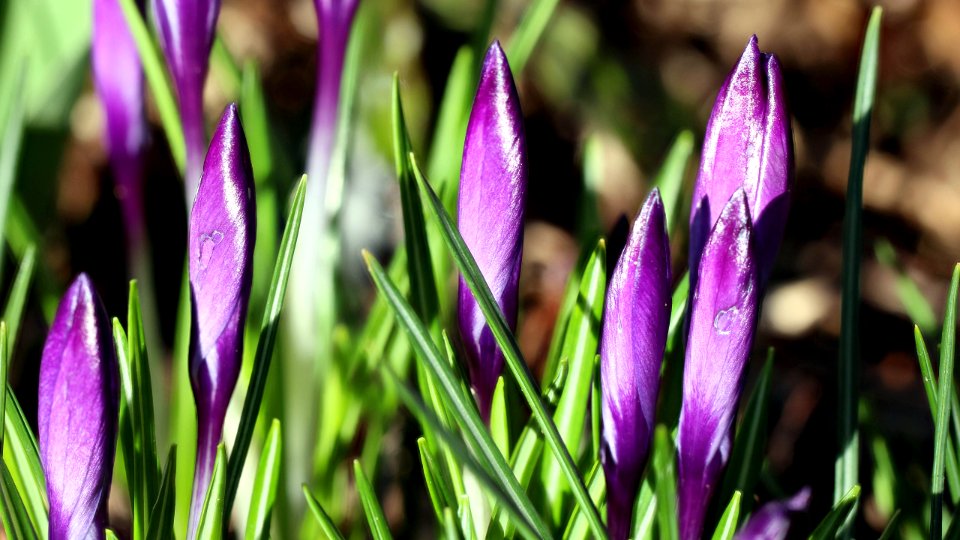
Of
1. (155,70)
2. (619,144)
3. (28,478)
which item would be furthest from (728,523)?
(619,144)

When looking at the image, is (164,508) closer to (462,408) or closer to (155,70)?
(462,408)

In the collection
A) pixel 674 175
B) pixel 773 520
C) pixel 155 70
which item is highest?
pixel 155 70

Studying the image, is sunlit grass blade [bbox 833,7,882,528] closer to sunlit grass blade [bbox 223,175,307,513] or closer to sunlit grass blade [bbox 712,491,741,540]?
sunlit grass blade [bbox 712,491,741,540]

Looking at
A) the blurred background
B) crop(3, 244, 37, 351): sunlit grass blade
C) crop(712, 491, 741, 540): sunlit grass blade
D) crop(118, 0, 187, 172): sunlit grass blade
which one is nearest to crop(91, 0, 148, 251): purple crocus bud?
crop(118, 0, 187, 172): sunlit grass blade

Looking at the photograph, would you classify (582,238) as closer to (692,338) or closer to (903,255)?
(692,338)

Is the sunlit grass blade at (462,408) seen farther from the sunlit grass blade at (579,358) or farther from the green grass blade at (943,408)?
the green grass blade at (943,408)

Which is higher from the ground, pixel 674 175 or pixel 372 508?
pixel 674 175

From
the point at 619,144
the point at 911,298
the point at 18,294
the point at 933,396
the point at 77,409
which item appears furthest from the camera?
the point at 619,144
